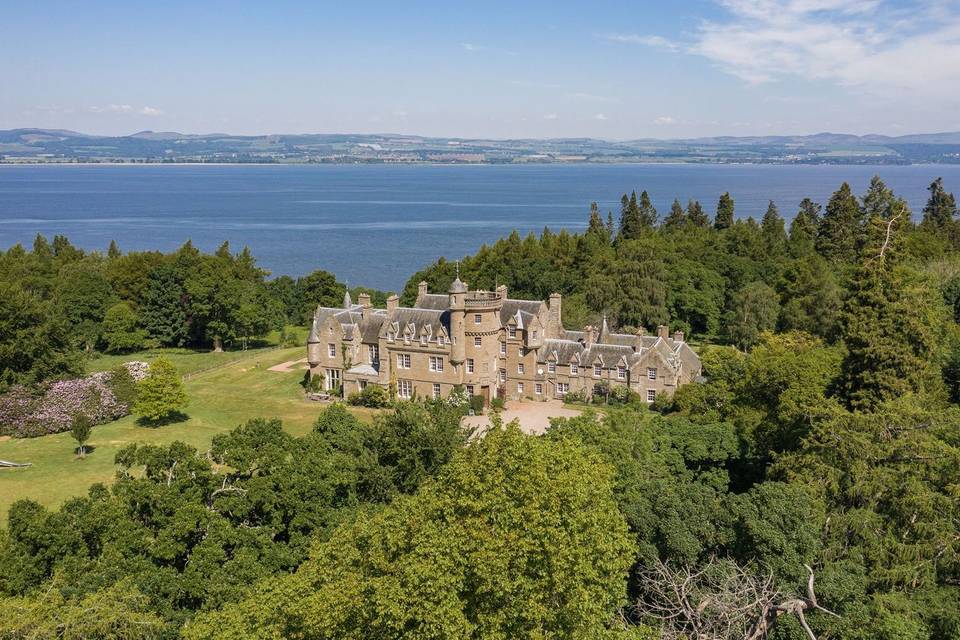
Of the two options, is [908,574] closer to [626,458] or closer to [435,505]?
[626,458]

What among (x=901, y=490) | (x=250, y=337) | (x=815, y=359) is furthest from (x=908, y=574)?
(x=250, y=337)

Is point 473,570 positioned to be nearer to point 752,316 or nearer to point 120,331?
point 752,316

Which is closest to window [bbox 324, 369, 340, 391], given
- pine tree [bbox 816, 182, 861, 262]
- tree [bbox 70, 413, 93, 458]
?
tree [bbox 70, 413, 93, 458]

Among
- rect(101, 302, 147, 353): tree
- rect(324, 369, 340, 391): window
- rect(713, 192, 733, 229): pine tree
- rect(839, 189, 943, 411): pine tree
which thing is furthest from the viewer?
rect(713, 192, 733, 229): pine tree

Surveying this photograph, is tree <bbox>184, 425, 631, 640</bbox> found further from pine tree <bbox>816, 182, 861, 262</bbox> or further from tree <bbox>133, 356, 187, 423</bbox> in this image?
pine tree <bbox>816, 182, 861, 262</bbox>

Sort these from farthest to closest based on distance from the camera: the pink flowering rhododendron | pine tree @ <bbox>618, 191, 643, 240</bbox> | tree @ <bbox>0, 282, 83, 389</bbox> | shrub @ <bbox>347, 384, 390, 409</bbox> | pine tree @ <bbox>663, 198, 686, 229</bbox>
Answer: pine tree @ <bbox>663, 198, 686, 229</bbox> < pine tree @ <bbox>618, 191, 643, 240</bbox> < shrub @ <bbox>347, 384, 390, 409</bbox> < tree @ <bbox>0, 282, 83, 389</bbox> < the pink flowering rhododendron

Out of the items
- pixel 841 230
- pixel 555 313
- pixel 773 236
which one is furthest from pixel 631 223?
pixel 555 313
